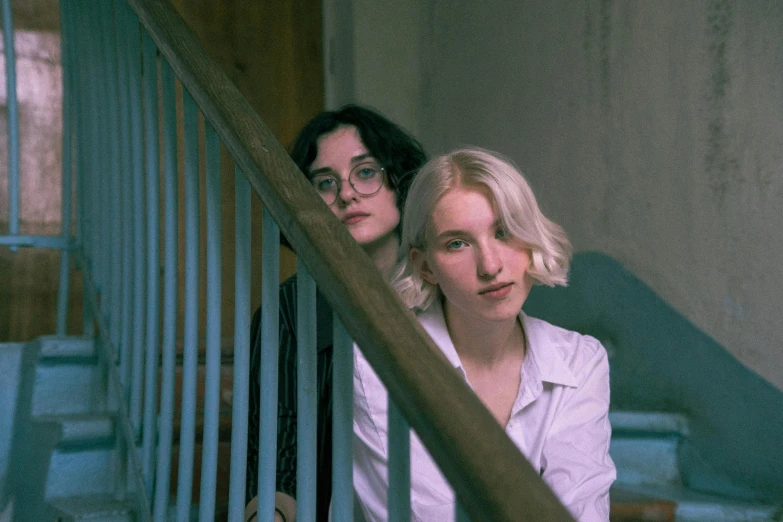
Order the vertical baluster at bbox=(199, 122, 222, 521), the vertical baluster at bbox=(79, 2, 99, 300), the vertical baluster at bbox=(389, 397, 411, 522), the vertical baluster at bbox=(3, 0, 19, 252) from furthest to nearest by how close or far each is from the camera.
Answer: the vertical baluster at bbox=(3, 0, 19, 252) < the vertical baluster at bbox=(79, 2, 99, 300) < the vertical baluster at bbox=(199, 122, 222, 521) < the vertical baluster at bbox=(389, 397, 411, 522)

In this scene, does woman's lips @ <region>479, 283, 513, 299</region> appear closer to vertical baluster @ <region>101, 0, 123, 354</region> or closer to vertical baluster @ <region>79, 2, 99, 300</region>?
vertical baluster @ <region>101, 0, 123, 354</region>

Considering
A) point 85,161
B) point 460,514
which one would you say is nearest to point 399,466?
point 460,514

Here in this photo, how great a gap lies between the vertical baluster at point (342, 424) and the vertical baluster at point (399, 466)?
121 mm

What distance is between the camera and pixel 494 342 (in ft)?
4.14

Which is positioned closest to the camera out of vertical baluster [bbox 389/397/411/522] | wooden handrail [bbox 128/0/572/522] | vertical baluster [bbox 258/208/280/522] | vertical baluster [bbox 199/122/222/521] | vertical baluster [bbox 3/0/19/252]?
wooden handrail [bbox 128/0/572/522]

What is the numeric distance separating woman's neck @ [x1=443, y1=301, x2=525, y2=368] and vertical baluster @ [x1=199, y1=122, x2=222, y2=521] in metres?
0.43

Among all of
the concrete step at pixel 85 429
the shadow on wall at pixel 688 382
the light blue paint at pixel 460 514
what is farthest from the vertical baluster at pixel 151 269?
the shadow on wall at pixel 688 382

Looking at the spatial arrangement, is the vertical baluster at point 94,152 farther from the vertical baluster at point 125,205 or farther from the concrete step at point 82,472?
the concrete step at point 82,472

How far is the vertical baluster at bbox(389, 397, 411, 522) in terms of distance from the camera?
24.8 inches

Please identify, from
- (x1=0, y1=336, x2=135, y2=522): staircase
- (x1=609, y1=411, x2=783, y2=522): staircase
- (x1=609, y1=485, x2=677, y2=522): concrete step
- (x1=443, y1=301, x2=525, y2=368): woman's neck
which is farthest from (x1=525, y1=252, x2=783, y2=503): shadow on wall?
(x1=0, y1=336, x2=135, y2=522): staircase

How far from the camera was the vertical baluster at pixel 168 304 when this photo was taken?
43.8 inches

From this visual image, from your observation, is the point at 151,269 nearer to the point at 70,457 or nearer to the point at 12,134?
the point at 70,457

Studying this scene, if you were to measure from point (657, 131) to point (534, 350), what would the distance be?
972mm

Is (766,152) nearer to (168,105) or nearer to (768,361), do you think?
(768,361)
